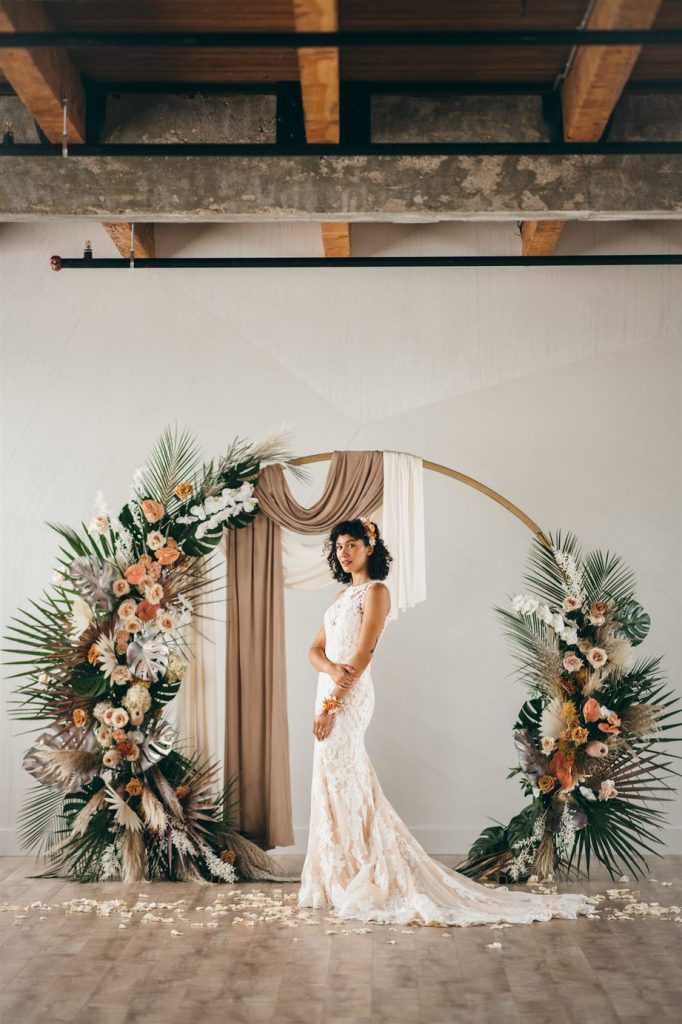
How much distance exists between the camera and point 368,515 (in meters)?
6.73

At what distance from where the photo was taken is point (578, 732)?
6219 mm

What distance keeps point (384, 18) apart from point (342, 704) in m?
3.35

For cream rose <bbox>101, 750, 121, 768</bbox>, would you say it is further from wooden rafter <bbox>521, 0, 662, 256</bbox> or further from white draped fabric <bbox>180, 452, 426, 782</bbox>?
wooden rafter <bbox>521, 0, 662, 256</bbox>

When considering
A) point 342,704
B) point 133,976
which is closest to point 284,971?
point 133,976

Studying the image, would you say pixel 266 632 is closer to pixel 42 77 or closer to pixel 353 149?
pixel 353 149

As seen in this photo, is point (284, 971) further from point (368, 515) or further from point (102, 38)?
point (102, 38)

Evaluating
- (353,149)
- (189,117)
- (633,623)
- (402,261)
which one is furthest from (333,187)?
(633,623)

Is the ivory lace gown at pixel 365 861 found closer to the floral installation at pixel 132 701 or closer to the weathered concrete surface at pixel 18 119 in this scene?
the floral installation at pixel 132 701

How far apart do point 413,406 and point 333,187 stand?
9.27ft

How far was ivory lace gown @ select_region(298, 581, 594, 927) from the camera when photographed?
18.0 ft

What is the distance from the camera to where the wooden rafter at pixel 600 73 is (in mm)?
3949

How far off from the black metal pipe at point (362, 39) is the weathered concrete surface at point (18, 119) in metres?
1.40

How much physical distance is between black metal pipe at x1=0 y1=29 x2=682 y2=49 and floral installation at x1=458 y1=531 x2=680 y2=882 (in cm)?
326

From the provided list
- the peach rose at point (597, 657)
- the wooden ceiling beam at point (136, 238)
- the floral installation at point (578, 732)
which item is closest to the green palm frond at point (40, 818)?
the floral installation at point (578, 732)
